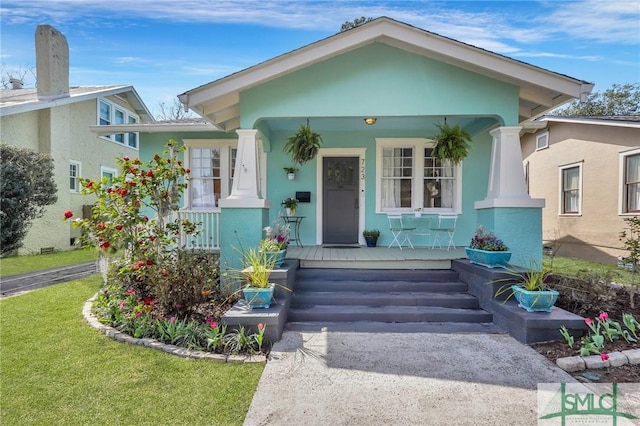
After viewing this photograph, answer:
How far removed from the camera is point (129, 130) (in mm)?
7379

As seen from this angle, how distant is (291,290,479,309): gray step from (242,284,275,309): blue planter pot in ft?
2.59

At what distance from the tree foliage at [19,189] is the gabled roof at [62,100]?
1.74 metres

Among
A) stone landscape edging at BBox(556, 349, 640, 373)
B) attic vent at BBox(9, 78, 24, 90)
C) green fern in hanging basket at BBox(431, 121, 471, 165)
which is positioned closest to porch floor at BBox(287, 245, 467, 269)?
green fern in hanging basket at BBox(431, 121, 471, 165)

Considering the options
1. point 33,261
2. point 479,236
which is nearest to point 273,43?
point 479,236

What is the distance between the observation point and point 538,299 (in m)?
3.94

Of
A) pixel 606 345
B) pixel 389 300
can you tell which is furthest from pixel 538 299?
pixel 389 300

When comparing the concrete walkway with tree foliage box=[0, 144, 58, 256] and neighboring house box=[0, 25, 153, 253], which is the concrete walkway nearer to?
tree foliage box=[0, 144, 58, 256]

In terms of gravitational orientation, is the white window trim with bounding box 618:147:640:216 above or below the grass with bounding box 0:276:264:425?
above

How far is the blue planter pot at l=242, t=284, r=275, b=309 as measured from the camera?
412 cm

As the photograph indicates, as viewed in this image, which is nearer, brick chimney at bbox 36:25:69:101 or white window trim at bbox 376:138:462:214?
white window trim at bbox 376:138:462:214

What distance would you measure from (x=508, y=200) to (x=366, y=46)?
329cm

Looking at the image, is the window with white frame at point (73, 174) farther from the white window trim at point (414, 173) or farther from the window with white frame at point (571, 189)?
the window with white frame at point (571, 189)

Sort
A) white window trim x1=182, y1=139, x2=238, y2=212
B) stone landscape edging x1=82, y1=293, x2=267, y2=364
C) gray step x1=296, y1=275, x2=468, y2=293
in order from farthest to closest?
white window trim x1=182, y1=139, x2=238, y2=212 → gray step x1=296, y1=275, x2=468, y2=293 → stone landscape edging x1=82, y1=293, x2=267, y2=364

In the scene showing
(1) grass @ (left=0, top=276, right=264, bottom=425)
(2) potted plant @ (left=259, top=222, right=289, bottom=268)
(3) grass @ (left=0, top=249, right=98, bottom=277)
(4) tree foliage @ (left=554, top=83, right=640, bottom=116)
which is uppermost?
(4) tree foliage @ (left=554, top=83, right=640, bottom=116)
